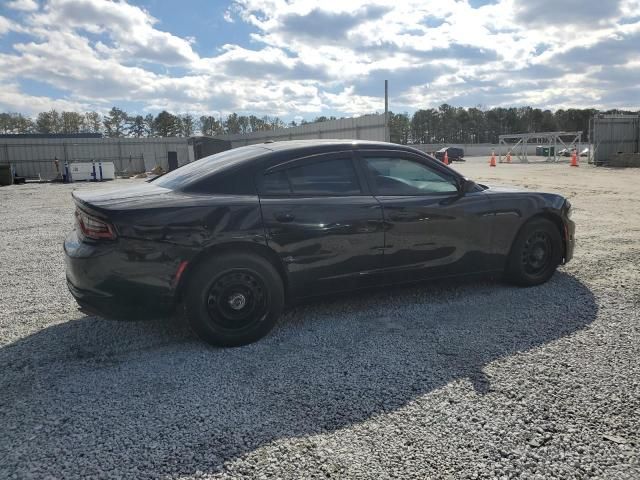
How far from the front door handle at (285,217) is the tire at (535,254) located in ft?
7.79

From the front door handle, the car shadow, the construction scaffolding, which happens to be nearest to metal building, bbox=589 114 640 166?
the construction scaffolding

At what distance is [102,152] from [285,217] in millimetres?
36639

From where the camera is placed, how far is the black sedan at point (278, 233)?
126 inches

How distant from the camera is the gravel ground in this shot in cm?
220

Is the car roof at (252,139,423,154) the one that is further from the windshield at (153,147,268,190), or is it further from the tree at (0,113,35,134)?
the tree at (0,113,35,134)

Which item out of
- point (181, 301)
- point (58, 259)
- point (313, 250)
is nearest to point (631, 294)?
point (313, 250)

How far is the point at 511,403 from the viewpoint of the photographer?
2.63m

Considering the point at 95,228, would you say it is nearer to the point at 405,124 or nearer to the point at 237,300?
the point at 237,300

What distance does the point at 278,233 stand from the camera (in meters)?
3.50

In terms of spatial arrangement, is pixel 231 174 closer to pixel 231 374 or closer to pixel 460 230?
pixel 231 374

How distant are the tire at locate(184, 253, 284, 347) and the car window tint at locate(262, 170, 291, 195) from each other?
53cm

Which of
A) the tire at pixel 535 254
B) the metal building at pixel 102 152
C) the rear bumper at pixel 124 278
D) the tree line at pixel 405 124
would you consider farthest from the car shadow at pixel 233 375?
the tree line at pixel 405 124

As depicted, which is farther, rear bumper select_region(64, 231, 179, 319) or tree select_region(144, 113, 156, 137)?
tree select_region(144, 113, 156, 137)

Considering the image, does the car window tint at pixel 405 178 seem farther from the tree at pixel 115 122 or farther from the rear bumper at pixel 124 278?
the tree at pixel 115 122
